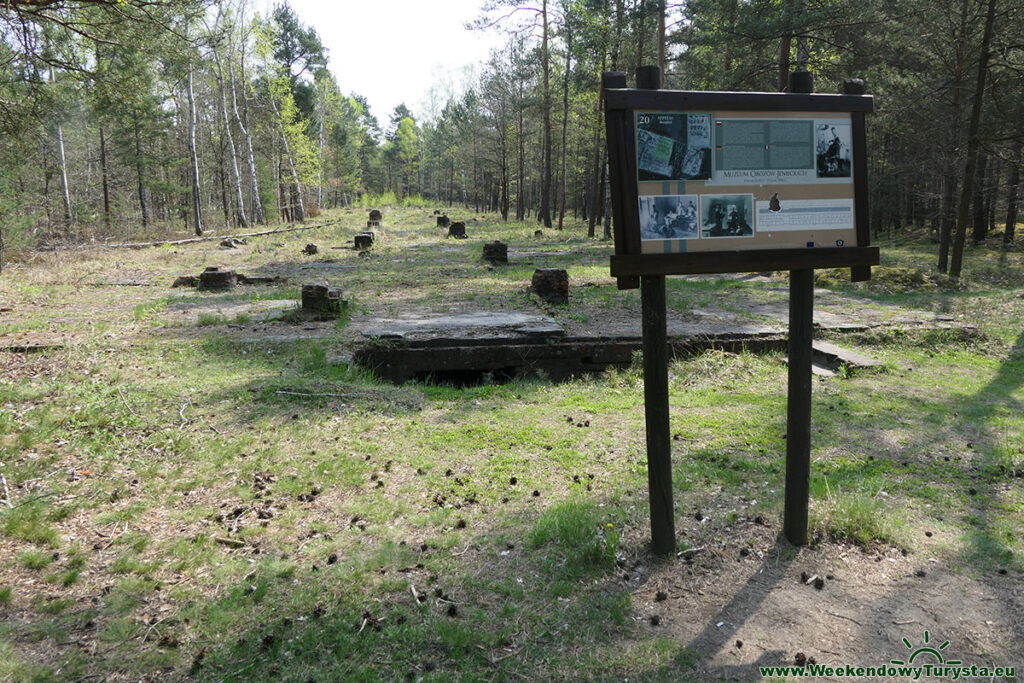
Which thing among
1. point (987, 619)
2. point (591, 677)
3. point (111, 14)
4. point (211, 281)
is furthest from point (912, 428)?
point (211, 281)

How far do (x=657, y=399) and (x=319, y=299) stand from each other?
7866 millimetres

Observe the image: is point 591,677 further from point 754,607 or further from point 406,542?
point 406,542

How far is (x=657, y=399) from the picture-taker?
321 centimetres

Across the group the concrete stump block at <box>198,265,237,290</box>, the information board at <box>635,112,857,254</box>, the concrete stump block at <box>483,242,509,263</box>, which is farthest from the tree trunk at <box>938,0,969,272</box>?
the concrete stump block at <box>198,265,237,290</box>

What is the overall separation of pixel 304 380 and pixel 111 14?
484 centimetres

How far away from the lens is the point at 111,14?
7.07 m

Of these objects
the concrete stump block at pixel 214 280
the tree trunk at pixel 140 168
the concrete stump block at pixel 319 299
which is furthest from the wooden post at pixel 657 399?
the tree trunk at pixel 140 168

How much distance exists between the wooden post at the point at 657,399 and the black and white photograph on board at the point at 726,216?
33cm

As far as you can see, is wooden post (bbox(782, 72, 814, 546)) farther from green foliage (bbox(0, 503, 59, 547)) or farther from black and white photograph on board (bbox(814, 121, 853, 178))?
green foliage (bbox(0, 503, 59, 547))

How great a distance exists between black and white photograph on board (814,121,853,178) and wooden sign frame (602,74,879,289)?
0.04 m

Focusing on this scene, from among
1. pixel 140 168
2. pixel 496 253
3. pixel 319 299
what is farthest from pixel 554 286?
pixel 140 168

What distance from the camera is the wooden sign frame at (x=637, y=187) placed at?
2.91 metres

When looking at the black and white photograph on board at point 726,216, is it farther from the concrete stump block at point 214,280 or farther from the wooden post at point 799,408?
the concrete stump block at point 214,280

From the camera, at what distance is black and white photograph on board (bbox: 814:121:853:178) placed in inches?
124
